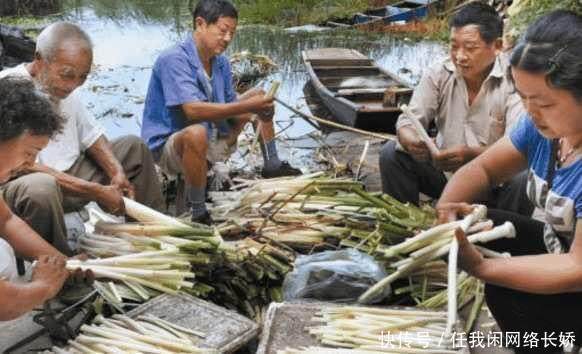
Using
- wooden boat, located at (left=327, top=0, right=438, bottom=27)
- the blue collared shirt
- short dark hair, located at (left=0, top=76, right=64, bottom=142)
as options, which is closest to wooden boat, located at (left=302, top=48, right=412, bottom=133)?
the blue collared shirt

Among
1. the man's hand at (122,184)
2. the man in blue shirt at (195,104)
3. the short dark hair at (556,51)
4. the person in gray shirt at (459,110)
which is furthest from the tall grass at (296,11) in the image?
the short dark hair at (556,51)

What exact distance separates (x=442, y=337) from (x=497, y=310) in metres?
0.26

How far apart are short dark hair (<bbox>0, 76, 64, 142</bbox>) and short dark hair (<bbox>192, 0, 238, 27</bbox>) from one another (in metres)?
2.11

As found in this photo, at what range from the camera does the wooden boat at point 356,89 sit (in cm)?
699

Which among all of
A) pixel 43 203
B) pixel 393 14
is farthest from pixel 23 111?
pixel 393 14

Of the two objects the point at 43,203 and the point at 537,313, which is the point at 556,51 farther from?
the point at 43,203

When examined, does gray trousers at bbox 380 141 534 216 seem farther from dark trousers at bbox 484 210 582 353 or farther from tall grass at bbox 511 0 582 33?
tall grass at bbox 511 0 582 33

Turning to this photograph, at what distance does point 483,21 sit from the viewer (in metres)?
3.73

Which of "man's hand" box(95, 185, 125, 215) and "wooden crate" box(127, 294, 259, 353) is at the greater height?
"man's hand" box(95, 185, 125, 215)

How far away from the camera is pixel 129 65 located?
11.9m

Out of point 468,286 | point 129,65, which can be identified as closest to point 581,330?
point 468,286

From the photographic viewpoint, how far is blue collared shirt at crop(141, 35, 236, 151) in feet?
14.6

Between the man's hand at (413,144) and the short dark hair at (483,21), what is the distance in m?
0.69

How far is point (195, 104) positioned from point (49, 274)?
2155 millimetres
